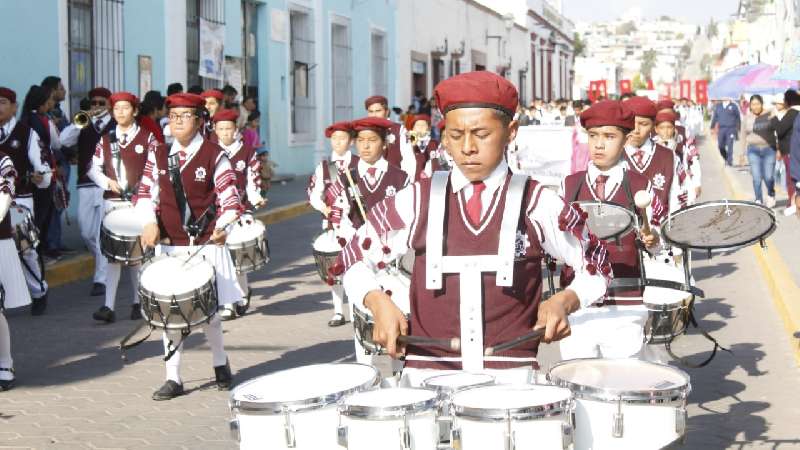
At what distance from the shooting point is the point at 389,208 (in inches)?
162

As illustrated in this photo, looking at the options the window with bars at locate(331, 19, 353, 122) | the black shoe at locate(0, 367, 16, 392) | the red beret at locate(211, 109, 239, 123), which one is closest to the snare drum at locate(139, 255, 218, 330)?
the black shoe at locate(0, 367, 16, 392)

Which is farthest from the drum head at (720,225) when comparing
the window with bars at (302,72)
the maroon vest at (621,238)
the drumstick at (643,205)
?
the window with bars at (302,72)

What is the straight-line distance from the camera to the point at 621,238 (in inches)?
249

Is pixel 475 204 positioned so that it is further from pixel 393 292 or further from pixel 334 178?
pixel 334 178

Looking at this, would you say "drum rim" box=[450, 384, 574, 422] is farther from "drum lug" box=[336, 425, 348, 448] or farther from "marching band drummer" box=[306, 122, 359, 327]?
"marching band drummer" box=[306, 122, 359, 327]

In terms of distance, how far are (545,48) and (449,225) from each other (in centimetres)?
6897

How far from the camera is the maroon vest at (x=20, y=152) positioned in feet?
35.8

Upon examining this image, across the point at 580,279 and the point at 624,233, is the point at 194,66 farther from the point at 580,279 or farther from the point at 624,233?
the point at 580,279

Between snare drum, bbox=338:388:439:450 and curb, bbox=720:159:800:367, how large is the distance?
588 centimetres

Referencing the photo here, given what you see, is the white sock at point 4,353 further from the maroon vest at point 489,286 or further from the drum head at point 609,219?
the maroon vest at point 489,286

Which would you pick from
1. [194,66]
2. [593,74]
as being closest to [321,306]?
[194,66]

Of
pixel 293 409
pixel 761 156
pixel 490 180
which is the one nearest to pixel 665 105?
pixel 761 156

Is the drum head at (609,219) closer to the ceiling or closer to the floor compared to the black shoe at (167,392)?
closer to the ceiling

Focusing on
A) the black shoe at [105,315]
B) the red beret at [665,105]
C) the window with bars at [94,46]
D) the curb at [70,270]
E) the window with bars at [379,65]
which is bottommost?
the black shoe at [105,315]
